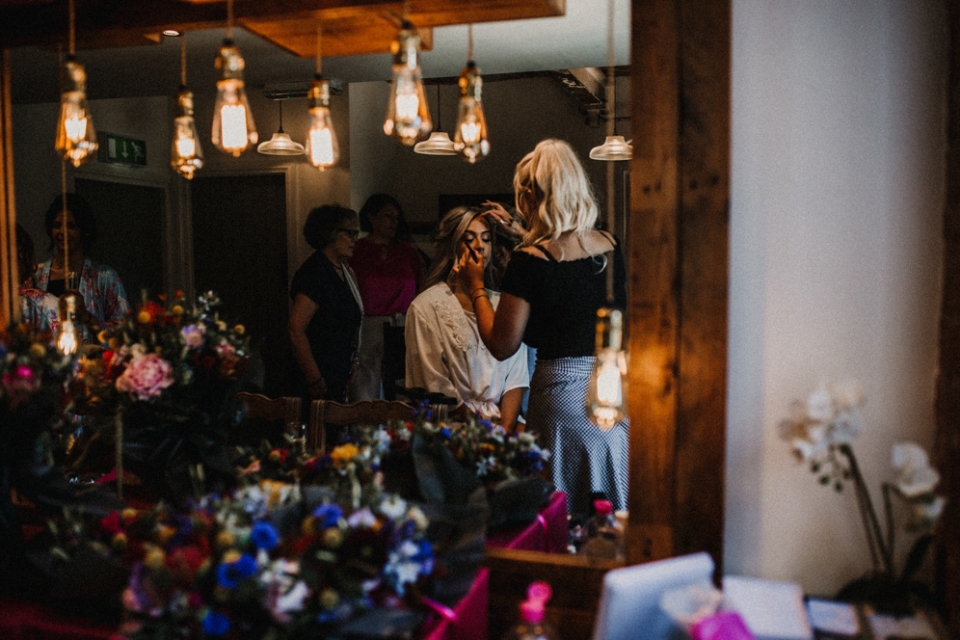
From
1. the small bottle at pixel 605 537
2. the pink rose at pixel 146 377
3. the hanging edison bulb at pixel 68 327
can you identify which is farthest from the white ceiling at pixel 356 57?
the small bottle at pixel 605 537

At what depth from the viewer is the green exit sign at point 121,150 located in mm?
4484

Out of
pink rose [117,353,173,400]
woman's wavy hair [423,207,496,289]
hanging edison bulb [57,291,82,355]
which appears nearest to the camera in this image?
pink rose [117,353,173,400]

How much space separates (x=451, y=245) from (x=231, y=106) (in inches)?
55.0

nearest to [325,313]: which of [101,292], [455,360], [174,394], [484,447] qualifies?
[455,360]

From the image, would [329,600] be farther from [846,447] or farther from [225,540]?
[846,447]

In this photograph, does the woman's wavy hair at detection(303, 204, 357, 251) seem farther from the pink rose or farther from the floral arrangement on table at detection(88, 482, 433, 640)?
the floral arrangement on table at detection(88, 482, 433, 640)

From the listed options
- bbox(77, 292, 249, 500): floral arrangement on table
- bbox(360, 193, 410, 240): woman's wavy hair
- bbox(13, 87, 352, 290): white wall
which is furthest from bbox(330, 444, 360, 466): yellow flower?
bbox(13, 87, 352, 290): white wall

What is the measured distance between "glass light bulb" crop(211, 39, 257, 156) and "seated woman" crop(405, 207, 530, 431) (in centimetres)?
126

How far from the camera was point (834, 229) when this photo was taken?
1.33m

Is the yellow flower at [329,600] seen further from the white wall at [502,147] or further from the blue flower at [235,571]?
the white wall at [502,147]

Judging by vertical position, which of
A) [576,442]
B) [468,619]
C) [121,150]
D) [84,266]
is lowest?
[468,619]

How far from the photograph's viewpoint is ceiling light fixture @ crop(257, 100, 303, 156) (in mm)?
3973

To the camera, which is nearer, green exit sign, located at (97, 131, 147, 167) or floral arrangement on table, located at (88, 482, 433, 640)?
floral arrangement on table, located at (88, 482, 433, 640)

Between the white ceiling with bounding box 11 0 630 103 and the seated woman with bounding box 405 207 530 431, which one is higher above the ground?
the white ceiling with bounding box 11 0 630 103
